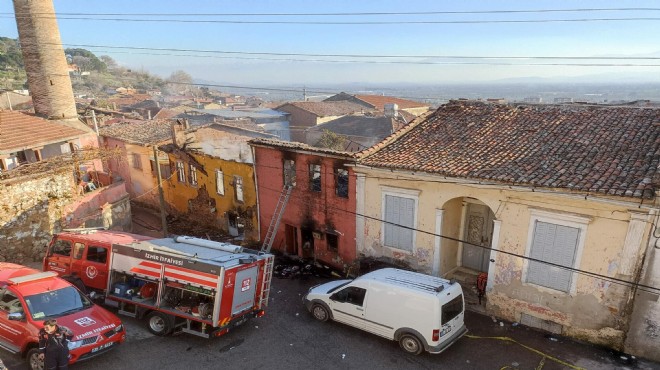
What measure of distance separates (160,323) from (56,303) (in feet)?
9.35

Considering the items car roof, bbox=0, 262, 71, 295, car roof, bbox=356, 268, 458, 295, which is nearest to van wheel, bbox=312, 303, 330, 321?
car roof, bbox=356, 268, 458, 295

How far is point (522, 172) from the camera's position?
12633 mm

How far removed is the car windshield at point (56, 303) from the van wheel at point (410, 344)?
9.14 meters

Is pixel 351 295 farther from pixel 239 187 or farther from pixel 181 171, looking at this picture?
pixel 181 171

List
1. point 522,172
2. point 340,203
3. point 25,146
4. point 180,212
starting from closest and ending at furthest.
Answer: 1. point 522,172
2. point 340,203
3. point 25,146
4. point 180,212

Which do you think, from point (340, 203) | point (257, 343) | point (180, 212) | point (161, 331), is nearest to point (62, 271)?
point (161, 331)

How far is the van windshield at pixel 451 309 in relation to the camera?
11219 mm

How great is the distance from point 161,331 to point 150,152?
1782 centimetres

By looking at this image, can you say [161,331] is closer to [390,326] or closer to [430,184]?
[390,326]

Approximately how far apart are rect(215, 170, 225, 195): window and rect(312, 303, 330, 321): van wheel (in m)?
11.3

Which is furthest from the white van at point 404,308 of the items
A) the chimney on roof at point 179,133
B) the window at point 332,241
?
the chimney on roof at point 179,133

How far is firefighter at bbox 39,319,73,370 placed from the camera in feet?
30.3

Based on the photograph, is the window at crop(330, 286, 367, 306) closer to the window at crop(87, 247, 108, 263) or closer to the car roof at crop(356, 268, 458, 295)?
the car roof at crop(356, 268, 458, 295)

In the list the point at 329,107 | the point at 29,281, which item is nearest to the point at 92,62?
the point at 329,107
